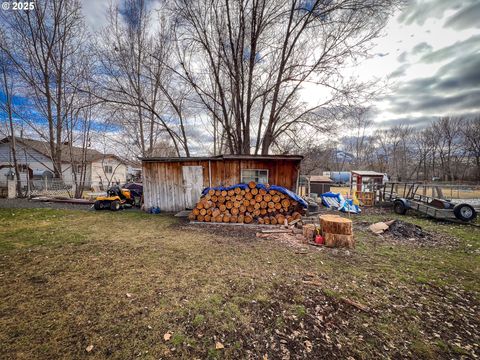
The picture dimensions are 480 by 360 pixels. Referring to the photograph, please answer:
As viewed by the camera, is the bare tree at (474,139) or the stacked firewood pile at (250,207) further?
the bare tree at (474,139)

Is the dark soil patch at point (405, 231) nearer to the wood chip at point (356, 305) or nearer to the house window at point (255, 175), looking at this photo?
the wood chip at point (356, 305)

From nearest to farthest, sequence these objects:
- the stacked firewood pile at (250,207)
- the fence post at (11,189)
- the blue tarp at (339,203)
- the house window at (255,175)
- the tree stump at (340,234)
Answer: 1. the tree stump at (340,234)
2. the stacked firewood pile at (250,207)
3. the house window at (255,175)
4. the blue tarp at (339,203)
5. the fence post at (11,189)

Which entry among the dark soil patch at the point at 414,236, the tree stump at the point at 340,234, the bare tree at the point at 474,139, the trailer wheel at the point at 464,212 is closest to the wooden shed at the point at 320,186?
the trailer wheel at the point at 464,212

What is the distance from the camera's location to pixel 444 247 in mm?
5777

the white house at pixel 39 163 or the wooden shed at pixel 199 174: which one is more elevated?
the white house at pixel 39 163

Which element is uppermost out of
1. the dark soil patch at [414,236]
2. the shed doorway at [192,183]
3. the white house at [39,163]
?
the white house at [39,163]

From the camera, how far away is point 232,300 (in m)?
3.17

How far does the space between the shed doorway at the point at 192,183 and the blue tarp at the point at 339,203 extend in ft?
27.2

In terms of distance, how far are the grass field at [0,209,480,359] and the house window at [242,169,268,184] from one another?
4620mm

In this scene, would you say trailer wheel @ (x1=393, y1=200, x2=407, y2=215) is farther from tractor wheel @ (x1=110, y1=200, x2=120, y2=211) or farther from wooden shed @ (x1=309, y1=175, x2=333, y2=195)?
tractor wheel @ (x1=110, y1=200, x2=120, y2=211)

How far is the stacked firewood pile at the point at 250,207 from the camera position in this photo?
814 centimetres

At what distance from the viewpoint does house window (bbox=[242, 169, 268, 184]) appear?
32.9 feet

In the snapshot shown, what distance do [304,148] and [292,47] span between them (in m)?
6.30

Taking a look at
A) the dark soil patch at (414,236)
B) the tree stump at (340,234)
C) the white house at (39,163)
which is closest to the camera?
the tree stump at (340,234)
